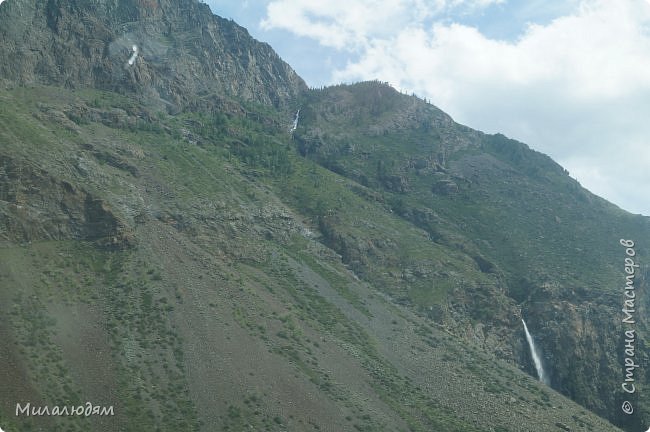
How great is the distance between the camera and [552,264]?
14700 cm

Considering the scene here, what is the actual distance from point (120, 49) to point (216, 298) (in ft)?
283

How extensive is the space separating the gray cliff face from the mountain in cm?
59

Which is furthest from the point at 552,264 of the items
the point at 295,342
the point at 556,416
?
the point at 295,342

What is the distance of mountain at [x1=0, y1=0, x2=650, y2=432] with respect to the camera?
7894 centimetres

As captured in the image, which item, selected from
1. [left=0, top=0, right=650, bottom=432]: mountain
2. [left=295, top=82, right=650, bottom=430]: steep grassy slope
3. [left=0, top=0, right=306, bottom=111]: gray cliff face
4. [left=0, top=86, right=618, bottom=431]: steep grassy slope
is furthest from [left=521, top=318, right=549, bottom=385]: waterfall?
[left=0, top=0, right=306, bottom=111]: gray cliff face

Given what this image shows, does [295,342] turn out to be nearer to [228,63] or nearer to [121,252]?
[121,252]

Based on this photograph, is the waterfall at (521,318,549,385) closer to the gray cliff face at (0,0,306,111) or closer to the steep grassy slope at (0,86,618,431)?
the steep grassy slope at (0,86,618,431)

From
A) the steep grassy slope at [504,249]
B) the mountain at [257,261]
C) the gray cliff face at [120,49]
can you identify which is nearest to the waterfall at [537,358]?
the mountain at [257,261]

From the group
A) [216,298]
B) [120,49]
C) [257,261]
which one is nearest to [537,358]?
[257,261]

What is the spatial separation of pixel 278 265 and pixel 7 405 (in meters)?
58.1

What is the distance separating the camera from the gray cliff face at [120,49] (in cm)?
13762

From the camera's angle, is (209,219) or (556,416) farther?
(209,219)

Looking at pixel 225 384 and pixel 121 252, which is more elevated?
pixel 121 252

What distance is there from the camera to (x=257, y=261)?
115 meters
